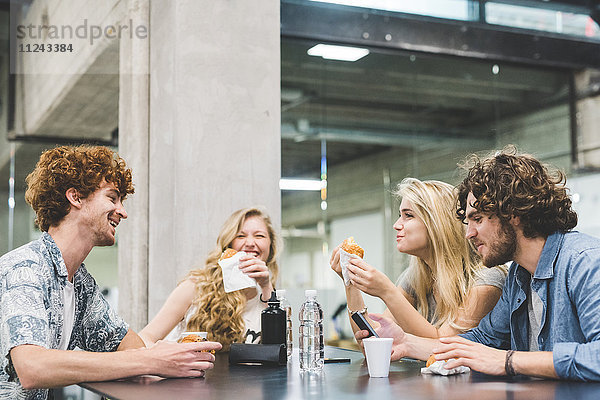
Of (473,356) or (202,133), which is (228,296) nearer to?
(202,133)

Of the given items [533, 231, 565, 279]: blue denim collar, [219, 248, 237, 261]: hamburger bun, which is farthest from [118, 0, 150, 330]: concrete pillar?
[533, 231, 565, 279]: blue denim collar

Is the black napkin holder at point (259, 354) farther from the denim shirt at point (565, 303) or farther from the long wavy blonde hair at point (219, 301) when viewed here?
the denim shirt at point (565, 303)

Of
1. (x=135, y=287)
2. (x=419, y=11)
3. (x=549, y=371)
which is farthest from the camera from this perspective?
(x=419, y=11)

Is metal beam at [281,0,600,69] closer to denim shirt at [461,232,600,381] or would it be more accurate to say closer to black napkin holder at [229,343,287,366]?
black napkin holder at [229,343,287,366]

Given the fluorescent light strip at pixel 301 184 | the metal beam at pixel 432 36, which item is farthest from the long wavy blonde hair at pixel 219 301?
the metal beam at pixel 432 36

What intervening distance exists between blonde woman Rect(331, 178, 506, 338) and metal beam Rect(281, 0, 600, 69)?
3.01 meters

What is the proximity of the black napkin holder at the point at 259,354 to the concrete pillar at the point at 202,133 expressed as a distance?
141cm

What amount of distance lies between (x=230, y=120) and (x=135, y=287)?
1169 mm

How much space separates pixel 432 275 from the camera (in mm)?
3084

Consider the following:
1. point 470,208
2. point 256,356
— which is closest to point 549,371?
point 470,208

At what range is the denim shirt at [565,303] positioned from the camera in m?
1.99

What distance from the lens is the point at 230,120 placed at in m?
4.12

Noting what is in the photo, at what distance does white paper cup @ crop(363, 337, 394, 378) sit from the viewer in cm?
213

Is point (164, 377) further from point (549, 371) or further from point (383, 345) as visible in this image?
point (549, 371)
